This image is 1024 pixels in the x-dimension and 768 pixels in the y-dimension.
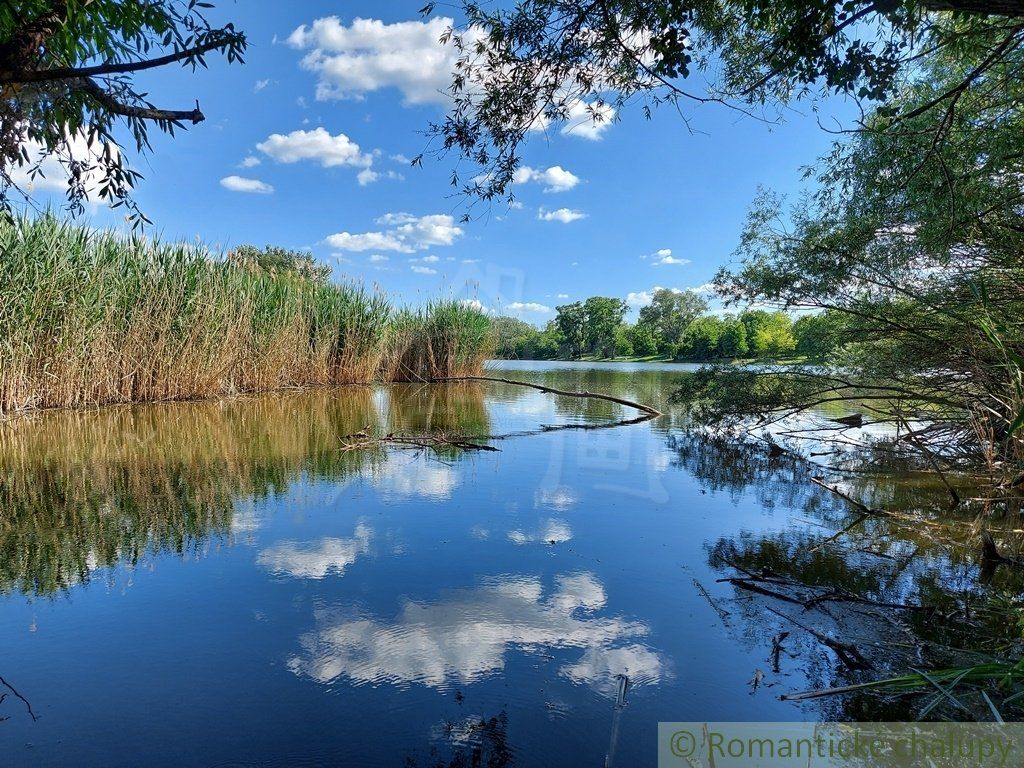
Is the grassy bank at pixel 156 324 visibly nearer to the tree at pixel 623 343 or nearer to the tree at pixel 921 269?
the tree at pixel 921 269

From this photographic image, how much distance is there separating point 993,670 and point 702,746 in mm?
926

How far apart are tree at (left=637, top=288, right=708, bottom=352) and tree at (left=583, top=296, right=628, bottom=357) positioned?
2836 mm

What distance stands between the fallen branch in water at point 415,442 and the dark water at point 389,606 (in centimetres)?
99

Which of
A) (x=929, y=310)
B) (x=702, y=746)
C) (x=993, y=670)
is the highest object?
(x=929, y=310)

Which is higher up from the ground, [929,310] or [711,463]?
[929,310]

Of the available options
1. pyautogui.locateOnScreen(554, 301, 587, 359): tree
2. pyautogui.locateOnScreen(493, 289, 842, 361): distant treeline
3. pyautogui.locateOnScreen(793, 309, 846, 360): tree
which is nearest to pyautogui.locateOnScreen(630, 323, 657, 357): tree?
pyautogui.locateOnScreen(493, 289, 842, 361): distant treeline

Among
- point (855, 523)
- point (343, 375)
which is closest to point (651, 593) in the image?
point (855, 523)

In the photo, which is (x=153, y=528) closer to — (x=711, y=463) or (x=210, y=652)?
(x=210, y=652)

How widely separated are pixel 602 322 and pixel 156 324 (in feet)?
163

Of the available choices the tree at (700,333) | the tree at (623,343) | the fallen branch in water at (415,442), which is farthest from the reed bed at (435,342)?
the tree at (623,343)

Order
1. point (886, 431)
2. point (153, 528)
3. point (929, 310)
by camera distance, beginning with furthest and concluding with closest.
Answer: point (886, 431) → point (929, 310) → point (153, 528)

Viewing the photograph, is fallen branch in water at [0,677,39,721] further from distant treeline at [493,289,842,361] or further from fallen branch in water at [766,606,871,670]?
distant treeline at [493,289,842,361]

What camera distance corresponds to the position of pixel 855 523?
164 inches

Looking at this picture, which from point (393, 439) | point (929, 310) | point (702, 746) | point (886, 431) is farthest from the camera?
point (886, 431)
